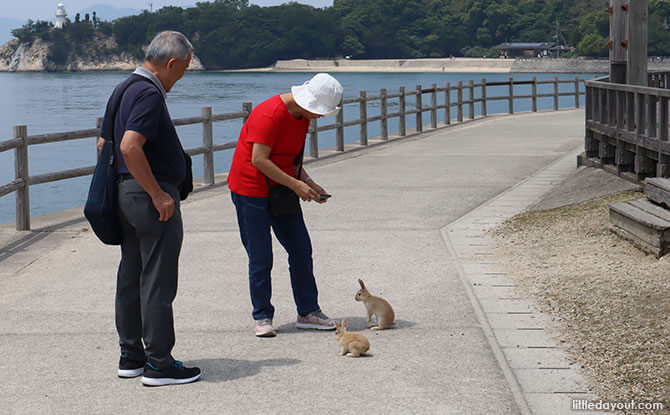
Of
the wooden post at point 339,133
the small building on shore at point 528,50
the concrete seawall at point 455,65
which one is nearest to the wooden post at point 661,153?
the wooden post at point 339,133

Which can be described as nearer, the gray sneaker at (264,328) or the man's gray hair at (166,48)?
the man's gray hair at (166,48)

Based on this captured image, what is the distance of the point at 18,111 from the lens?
2559 inches

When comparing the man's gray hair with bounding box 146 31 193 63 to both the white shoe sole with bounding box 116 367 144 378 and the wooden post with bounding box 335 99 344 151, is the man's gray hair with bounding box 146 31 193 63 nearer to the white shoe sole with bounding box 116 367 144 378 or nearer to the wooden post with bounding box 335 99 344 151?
the white shoe sole with bounding box 116 367 144 378

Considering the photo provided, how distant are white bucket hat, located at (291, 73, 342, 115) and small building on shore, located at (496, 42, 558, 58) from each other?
165 meters

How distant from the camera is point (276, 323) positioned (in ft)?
18.7

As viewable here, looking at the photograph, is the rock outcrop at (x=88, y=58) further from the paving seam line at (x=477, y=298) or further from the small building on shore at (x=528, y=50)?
the paving seam line at (x=477, y=298)

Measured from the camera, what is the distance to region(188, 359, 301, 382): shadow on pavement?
15.2 feet

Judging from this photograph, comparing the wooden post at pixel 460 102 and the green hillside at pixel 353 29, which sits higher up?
the green hillside at pixel 353 29

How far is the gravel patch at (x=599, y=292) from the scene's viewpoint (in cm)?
458

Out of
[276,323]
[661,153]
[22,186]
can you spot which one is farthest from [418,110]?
[276,323]

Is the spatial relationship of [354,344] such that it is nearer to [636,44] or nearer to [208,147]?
[208,147]

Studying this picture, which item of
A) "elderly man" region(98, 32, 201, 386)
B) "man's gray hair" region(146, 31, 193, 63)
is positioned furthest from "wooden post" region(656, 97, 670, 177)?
"man's gray hair" region(146, 31, 193, 63)

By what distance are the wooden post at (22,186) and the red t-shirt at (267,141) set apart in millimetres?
4718

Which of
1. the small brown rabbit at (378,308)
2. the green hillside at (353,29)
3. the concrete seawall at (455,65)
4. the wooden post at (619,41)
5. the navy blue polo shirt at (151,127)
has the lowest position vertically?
the small brown rabbit at (378,308)
